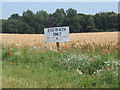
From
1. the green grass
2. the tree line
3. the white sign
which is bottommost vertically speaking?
the green grass

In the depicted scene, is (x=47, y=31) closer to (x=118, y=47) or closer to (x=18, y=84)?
(x=118, y=47)

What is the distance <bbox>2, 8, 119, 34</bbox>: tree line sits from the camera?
200 ft

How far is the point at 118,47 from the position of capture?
11.5 m

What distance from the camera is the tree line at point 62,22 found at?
61078 millimetres

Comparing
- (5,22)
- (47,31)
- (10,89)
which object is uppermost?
(5,22)

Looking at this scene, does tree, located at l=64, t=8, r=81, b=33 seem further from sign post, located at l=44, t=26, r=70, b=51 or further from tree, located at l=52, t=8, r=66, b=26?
sign post, located at l=44, t=26, r=70, b=51

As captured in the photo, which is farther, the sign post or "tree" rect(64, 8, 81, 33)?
"tree" rect(64, 8, 81, 33)

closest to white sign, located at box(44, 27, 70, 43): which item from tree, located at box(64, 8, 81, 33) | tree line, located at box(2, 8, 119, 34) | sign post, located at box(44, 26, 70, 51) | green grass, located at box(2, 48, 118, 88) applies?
sign post, located at box(44, 26, 70, 51)

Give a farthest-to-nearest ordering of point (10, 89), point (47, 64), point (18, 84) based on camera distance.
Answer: point (47, 64)
point (18, 84)
point (10, 89)

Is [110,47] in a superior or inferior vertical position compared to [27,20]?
inferior

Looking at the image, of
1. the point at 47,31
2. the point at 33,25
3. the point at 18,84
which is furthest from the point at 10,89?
the point at 33,25

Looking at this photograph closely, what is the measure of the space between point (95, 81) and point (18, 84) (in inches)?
71.8

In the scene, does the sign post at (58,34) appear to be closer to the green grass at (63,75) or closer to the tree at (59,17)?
the green grass at (63,75)

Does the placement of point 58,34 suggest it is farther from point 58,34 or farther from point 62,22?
point 62,22
